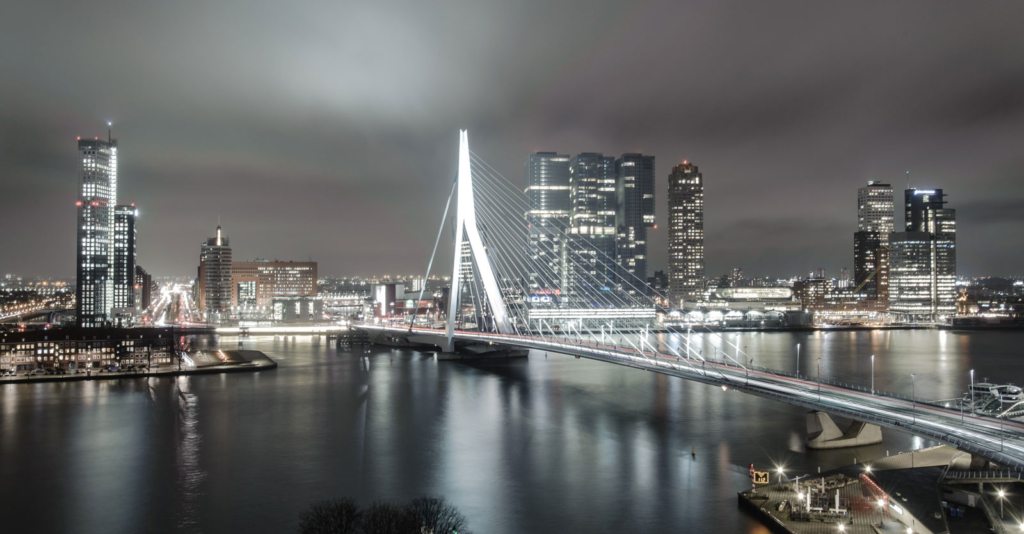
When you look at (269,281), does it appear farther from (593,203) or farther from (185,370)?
(185,370)

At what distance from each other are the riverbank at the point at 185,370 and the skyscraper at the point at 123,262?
2672 centimetres

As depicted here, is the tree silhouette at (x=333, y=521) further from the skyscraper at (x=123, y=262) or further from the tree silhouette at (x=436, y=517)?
the skyscraper at (x=123, y=262)

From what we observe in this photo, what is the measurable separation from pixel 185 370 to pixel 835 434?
21292mm

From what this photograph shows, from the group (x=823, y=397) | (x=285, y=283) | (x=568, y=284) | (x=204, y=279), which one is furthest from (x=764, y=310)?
(x=823, y=397)

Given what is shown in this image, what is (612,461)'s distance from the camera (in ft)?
39.8

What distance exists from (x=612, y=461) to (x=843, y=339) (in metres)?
38.9

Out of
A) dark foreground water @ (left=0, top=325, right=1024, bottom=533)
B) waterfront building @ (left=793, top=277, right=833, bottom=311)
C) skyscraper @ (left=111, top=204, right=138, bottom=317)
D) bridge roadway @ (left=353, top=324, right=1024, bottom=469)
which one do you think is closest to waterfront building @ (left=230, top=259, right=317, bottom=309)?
skyscraper @ (left=111, top=204, right=138, bottom=317)

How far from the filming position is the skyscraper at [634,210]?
73.5 meters

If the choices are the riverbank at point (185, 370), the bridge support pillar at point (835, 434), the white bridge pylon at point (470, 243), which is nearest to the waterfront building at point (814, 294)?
the white bridge pylon at point (470, 243)

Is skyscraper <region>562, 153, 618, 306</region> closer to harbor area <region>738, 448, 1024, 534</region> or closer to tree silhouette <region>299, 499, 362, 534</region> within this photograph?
harbor area <region>738, 448, 1024, 534</region>

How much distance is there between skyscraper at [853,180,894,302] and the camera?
3080 inches

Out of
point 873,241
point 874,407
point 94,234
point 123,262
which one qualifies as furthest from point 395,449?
point 873,241

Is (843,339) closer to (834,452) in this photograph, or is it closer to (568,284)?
(568,284)

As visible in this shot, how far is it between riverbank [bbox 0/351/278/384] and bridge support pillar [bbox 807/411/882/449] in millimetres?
19875
